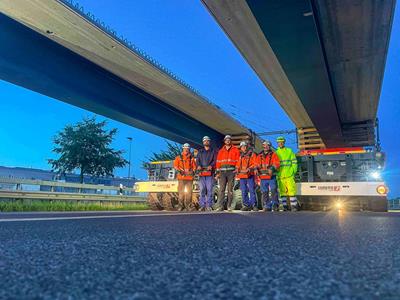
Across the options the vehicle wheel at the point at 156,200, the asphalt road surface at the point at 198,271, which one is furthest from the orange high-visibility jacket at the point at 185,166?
the asphalt road surface at the point at 198,271

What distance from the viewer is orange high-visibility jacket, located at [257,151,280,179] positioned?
8758mm

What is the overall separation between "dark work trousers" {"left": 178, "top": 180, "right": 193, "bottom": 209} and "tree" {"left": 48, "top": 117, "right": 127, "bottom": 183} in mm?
14547

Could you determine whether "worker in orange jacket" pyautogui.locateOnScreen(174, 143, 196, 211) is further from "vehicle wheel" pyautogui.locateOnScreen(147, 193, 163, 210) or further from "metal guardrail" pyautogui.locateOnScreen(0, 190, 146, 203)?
"metal guardrail" pyautogui.locateOnScreen(0, 190, 146, 203)

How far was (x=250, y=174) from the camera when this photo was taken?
29.0 ft

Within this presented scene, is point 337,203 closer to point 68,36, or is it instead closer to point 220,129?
point 68,36

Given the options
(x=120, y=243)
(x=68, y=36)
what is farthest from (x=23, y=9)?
(x=120, y=243)

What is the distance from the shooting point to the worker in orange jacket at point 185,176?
9.52m

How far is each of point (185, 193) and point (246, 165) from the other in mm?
1957

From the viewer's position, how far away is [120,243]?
1.84 m

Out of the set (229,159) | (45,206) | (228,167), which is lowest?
(45,206)

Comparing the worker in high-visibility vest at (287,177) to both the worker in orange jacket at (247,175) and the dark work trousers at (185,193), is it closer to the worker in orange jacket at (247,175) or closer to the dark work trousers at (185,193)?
the worker in orange jacket at (247,175)

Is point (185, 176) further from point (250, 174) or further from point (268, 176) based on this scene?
point (268, 176)

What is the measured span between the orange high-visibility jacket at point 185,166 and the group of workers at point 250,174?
62 millimetres

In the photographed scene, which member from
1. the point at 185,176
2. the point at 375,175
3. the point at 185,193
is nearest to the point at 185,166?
the point at 185,176
